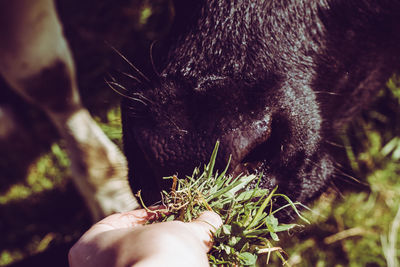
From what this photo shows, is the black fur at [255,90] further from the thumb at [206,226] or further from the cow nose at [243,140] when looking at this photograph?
the thumb at [206,226]

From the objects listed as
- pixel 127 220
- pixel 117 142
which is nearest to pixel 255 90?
pixel 127 220

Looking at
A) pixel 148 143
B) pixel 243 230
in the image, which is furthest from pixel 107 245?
pixel 148 143

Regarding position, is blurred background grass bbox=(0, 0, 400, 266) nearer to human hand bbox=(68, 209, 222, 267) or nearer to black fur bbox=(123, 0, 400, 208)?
black fur bbox=(123, 0, 400, 208)

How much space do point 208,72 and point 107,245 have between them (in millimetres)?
598

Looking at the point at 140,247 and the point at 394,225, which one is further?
the point at 394,225

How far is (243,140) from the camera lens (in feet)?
3.74

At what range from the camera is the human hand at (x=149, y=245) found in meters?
0.71

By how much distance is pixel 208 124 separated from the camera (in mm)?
1157

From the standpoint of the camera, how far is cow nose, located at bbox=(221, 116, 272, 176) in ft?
3.69

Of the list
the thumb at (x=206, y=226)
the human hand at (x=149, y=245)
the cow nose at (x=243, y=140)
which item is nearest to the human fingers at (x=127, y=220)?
the human hand at (x=149, y=245)

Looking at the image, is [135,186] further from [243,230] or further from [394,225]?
[394,225]

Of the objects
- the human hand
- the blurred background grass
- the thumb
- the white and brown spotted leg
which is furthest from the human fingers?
the blurred background grass

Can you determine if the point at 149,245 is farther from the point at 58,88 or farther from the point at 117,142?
the point at 117,142

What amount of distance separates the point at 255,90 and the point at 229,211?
1.24 ft
